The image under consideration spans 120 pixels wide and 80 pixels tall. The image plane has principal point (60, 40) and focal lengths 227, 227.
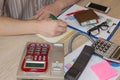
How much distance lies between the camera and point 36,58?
85cm

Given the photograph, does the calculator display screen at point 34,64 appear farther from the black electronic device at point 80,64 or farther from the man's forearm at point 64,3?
the man's forearm at point 64,3

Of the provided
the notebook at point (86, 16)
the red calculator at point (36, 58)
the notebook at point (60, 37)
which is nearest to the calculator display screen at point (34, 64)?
the red calculator at point (36, 58)

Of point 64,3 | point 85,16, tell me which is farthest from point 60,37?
point 64,3

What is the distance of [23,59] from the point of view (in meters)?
0.85

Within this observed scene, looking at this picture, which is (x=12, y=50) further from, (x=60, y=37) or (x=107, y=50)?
(x=107, y=50)

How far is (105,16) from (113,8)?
4.9 inches

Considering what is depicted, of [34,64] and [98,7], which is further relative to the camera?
[98,7]

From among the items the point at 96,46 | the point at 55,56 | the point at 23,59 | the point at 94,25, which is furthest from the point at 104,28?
the point at 23,59

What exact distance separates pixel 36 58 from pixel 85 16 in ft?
1.21

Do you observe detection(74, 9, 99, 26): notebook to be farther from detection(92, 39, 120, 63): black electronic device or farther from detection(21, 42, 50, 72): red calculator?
detection(21, 42, 50, 72): red calculator

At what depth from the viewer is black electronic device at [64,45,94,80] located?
81 cm

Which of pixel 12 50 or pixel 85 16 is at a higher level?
pixel 85 16

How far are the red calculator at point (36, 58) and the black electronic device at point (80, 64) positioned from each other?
0.09 meters

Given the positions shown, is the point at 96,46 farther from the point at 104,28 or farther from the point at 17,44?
the point at 17,44
